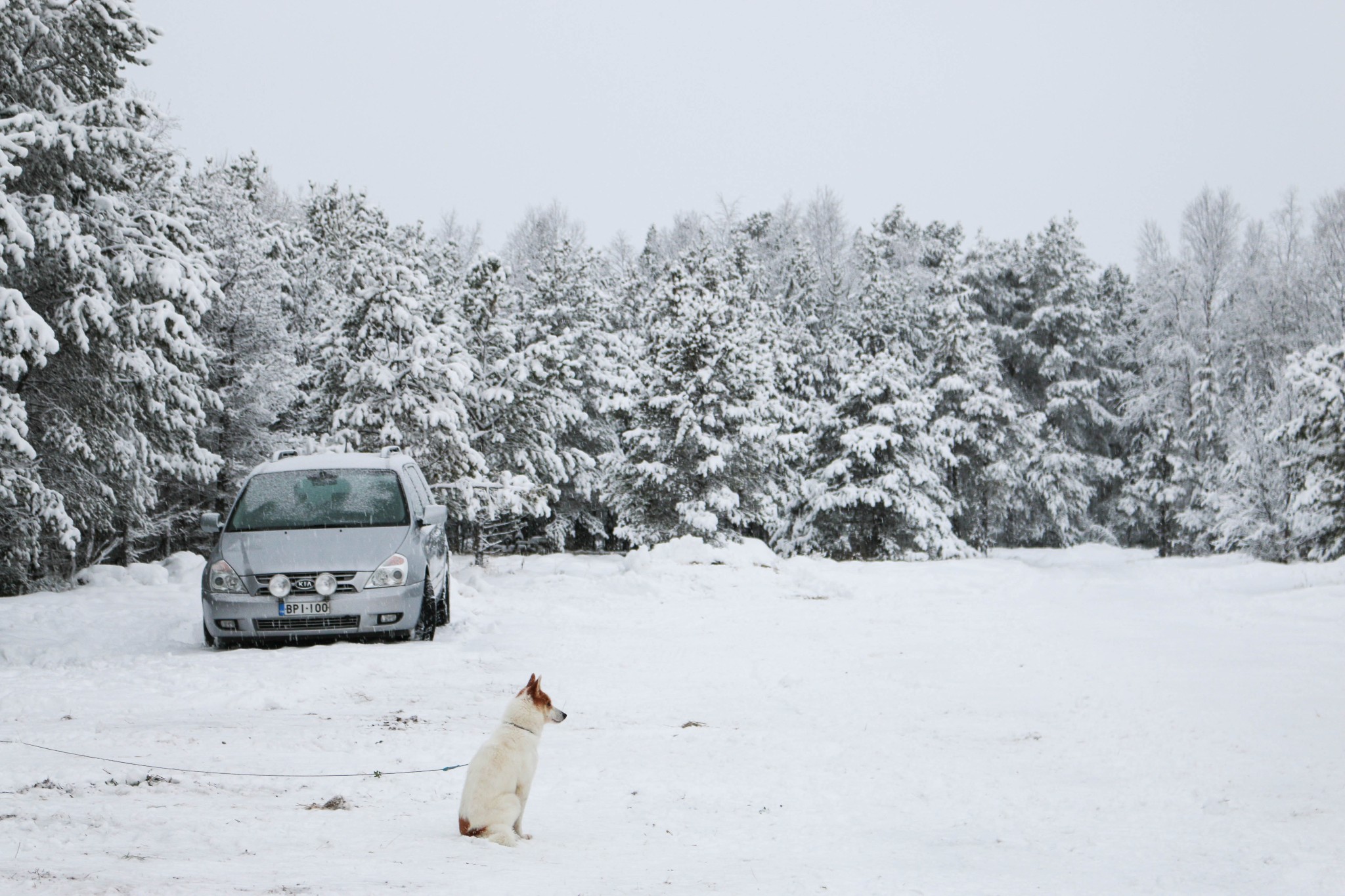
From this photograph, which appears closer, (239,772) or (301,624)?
(239,772)

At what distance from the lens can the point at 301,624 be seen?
31.5ft

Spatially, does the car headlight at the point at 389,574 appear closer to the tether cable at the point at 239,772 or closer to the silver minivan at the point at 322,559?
the silver minivan at the point at 322,559

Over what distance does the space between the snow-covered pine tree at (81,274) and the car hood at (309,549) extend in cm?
388

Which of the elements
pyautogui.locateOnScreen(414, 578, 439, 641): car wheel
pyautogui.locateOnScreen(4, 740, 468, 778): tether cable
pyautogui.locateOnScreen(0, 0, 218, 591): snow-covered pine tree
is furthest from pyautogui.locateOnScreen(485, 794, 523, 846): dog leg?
pyautogui.locateOnScreen(0, 0, 218, 591): snow-covered pine tree

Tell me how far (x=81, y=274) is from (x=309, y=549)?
6614 millimetres

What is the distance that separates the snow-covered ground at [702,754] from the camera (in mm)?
3949

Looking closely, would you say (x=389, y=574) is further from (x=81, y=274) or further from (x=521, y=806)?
(x=81, y=274)

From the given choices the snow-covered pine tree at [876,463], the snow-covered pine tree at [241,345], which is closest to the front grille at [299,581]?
the snow-covered pine tree at [241,345]

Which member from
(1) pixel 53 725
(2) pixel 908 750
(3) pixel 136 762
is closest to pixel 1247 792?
(2) pixel 908 750

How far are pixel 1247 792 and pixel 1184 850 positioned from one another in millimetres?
1237

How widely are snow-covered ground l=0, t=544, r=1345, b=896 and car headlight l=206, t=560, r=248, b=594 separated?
2.02 feet

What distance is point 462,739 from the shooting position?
6523mm

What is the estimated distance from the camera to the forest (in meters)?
13.9

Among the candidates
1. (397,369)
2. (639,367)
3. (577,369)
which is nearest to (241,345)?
(397,369)
